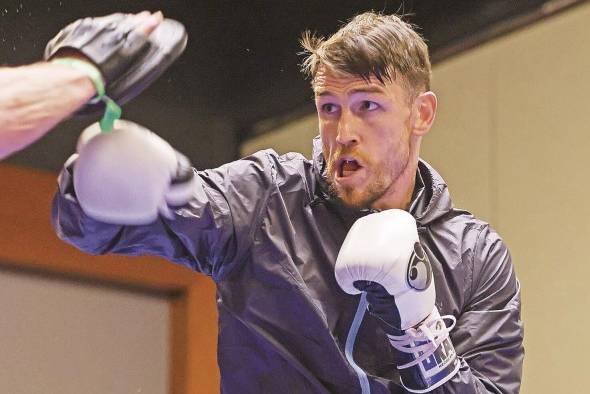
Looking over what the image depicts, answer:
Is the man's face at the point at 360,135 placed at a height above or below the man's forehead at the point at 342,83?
below

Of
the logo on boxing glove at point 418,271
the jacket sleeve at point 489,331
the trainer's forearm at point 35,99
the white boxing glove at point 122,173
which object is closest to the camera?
the trainer's forearm at point 35,99

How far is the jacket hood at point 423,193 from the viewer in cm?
226

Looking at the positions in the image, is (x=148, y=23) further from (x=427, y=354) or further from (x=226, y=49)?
(x=226, y=49)

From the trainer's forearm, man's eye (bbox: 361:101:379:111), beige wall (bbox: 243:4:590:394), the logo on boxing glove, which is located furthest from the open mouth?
beige wall (bbox: 243:4:590:394)

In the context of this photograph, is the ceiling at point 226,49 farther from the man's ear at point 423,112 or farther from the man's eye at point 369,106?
the man's eye at point 369,106

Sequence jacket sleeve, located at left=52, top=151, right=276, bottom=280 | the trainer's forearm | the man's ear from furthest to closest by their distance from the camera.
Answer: the man's ear < jacket sleeve, located at left=52, top=151, right=276, bottom=280 < the trainer's forearm

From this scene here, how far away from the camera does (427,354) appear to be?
206 centimetres

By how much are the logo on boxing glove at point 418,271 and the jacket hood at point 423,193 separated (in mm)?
239

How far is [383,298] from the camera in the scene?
6.68 ft

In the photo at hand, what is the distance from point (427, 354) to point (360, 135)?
474 millimetres

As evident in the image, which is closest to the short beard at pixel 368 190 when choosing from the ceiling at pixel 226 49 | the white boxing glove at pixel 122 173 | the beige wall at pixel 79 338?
the white boxing glove at pixel 122 173

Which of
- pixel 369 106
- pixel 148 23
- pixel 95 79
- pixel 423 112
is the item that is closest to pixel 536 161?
pixel 423 112

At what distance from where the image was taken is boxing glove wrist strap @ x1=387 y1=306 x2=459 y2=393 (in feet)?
6.74

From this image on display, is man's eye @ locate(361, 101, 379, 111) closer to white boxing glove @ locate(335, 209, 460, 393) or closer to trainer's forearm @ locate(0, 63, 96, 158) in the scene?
white boxing glove @ locate(335, 209, 460, 393)
